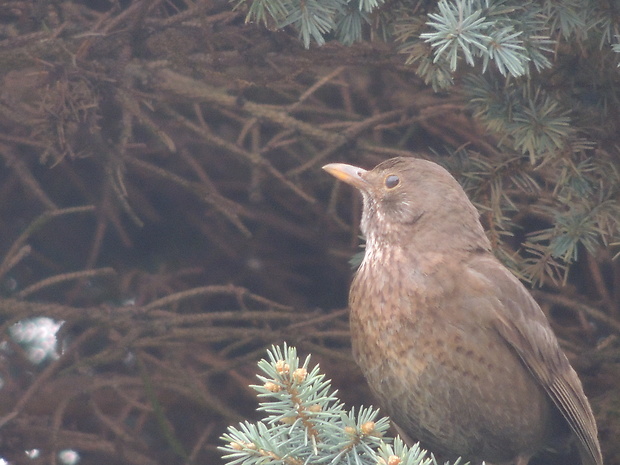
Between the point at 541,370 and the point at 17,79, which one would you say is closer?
the point at 541,370

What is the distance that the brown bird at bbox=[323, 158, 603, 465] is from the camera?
2.68 metres

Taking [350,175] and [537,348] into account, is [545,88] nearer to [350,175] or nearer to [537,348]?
[350,175]

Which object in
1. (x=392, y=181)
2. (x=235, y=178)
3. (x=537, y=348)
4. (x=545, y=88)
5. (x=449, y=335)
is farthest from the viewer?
(x=235, y=178)

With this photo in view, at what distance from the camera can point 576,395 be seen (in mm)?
2922

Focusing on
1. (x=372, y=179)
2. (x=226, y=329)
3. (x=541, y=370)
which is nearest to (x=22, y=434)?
(x=226, y=329)

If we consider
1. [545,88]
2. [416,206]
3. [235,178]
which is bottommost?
[235,178]

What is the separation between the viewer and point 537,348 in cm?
285

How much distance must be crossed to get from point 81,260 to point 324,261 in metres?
1.09

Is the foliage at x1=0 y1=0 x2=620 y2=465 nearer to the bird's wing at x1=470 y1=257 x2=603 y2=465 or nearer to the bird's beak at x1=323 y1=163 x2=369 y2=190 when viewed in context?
the bird's wing at x1=470 y1=257 x2=603 y2=465

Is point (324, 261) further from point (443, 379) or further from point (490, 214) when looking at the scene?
point (443, 379)

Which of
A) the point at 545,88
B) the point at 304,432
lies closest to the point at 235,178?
the point at 545,88

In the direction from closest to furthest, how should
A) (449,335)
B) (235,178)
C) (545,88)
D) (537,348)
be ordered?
(449,335), (537,348), (545,88), (235,178)

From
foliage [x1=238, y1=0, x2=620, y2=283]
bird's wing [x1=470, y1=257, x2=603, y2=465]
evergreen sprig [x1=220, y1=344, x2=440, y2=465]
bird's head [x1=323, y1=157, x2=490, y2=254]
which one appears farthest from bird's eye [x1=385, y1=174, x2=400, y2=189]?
evergreen sprig [x1=220, y1=344, x2=440, y2=465]

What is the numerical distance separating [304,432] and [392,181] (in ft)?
3.85
